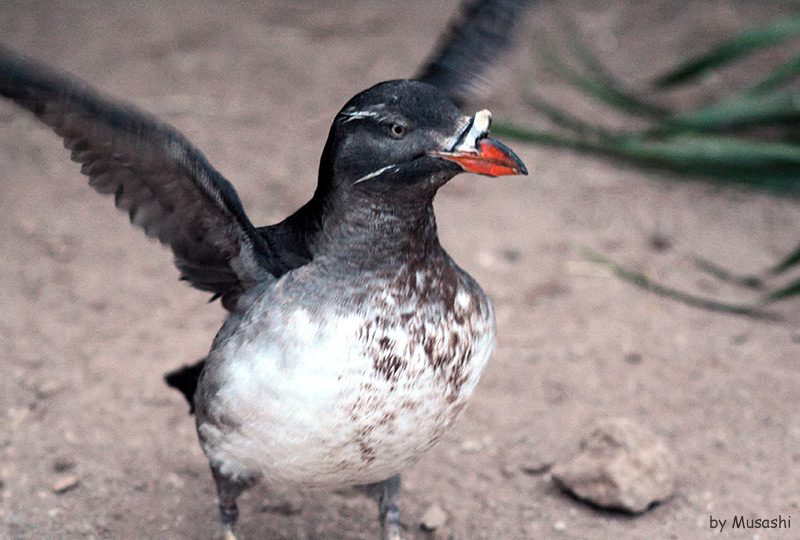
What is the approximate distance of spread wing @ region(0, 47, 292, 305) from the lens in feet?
7.06

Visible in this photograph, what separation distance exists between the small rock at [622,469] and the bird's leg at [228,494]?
1.22 m

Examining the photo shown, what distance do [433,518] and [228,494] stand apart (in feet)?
2.74

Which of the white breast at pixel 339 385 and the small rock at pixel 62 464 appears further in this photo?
the small rock at pixel 62 464

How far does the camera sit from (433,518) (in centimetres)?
342

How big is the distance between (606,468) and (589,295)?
1.53 meters

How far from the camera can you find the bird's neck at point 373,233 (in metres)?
2.56

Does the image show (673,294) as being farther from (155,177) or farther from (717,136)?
(155,177)

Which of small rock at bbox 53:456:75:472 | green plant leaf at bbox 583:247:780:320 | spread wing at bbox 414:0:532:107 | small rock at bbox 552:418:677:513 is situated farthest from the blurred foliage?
small rock at bbox 53:456:75:472

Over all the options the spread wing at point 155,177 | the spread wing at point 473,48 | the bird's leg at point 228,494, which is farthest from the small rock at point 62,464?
the spread wing at point 473,48

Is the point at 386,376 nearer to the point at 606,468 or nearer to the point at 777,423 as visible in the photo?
the point at 606,468

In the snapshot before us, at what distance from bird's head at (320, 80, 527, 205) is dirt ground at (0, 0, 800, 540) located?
59.0 inches

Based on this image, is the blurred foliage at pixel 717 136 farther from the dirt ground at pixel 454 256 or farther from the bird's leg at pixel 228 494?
the bird's leg at pixel 228 494

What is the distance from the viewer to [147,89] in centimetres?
607

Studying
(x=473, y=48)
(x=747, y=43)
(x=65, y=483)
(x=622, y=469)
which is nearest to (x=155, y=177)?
(x=473, y=48)
